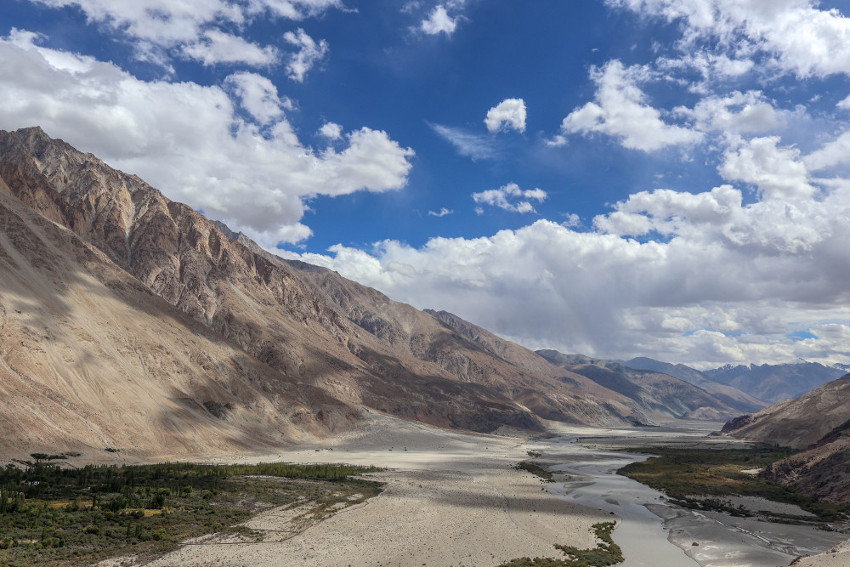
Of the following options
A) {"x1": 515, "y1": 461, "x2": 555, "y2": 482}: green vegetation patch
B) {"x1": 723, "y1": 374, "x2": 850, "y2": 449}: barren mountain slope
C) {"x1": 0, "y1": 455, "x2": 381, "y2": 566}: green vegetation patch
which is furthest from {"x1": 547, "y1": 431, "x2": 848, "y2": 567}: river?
{"x1": 723, "y1": 374, "x2": 850, "y2": 449}: barren mountain slope

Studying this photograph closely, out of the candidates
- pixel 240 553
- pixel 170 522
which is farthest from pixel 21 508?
pixel 240 553

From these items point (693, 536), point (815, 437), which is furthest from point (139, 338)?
point (815, 437)

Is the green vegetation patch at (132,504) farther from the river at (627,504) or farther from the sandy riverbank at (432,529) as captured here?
the river at (627,504)

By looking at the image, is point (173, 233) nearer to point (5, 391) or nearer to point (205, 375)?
point (205, 375)

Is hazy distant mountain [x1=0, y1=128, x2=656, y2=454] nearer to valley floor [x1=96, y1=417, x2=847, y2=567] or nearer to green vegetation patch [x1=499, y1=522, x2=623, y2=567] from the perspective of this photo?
valley floor [x1=96, y1=417, x2=847, y2=567]

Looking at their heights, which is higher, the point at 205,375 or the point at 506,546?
the point at 205,375

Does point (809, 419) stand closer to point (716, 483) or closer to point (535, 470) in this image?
point (716, 483)

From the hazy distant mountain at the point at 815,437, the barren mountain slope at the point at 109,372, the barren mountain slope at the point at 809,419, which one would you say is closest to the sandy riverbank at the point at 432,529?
the hazy distant mountain at the point at 815,437
